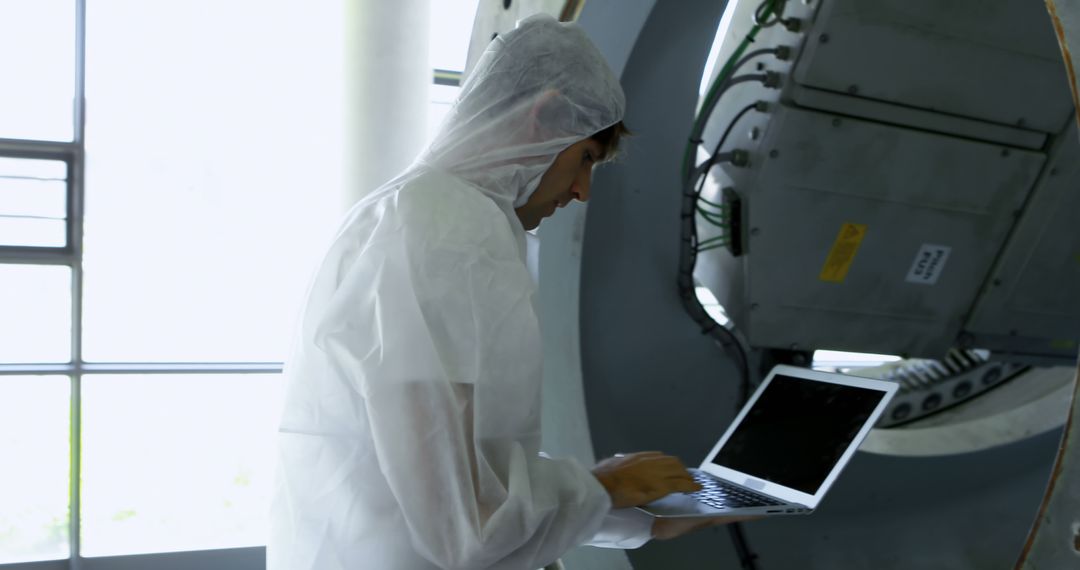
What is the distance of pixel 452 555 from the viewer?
0.90m

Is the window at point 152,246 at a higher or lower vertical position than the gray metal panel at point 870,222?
lower

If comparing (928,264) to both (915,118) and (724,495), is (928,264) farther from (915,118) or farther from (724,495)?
(724,495)

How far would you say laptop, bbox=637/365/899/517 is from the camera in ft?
3.63

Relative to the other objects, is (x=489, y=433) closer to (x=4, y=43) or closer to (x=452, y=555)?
(x=452, y=555)

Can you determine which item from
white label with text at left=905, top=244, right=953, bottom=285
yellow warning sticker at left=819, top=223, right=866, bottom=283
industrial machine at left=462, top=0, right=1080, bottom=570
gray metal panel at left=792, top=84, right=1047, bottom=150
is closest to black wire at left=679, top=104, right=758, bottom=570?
industrial machine at left=462, top=0, right=1080, bottom=570

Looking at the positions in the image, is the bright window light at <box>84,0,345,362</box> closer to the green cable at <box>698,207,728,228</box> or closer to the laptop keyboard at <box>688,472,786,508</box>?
the green cable at <box>698,207,728,228</box>

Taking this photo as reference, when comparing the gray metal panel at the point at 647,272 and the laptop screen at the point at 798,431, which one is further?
the gray metal panel at the point at 647,272

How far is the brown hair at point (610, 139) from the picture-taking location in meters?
1.15

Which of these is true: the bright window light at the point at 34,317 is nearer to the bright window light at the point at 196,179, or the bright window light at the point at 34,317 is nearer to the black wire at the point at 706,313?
the bright window light at the point at 196,179

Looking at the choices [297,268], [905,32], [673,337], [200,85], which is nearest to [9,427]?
[297,268]

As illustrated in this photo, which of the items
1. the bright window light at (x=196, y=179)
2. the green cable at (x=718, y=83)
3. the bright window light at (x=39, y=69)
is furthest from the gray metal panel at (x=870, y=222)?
the bright window light at (x=39, y=69)

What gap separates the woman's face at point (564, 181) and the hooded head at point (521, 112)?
2cm

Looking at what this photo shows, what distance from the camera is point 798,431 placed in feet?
4.17

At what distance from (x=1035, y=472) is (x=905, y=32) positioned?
109 cm
